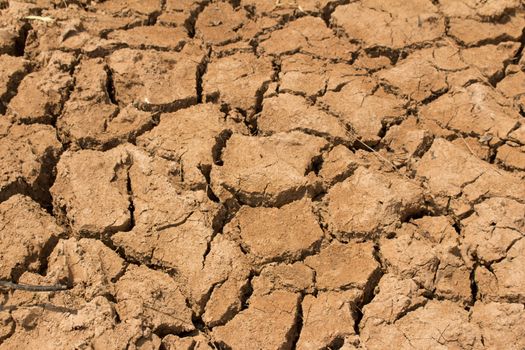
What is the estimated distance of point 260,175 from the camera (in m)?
2.42

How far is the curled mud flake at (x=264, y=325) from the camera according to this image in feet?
6.84

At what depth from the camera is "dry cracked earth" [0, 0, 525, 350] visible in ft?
6.98

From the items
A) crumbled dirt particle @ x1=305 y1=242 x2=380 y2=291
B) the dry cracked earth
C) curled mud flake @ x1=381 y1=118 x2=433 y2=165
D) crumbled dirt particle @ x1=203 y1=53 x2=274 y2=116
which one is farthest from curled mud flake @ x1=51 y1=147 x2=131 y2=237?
curled mud flake @ x1=381 y1=118 x2=433 y2=165

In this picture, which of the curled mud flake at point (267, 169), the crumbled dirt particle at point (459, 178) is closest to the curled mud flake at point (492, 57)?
the crumbled dirt particle at point (459, 178)

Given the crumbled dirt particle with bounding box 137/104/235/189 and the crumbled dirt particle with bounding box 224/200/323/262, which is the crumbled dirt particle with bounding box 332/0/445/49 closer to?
the crumbled dirt particle with bounding box 137/104/235/189

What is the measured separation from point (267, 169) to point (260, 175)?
0.04m

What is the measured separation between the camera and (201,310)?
84.4 inches

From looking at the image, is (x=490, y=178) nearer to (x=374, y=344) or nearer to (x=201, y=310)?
(x=374, y=344)

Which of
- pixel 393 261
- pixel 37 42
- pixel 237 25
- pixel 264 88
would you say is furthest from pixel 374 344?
pixel 37 42

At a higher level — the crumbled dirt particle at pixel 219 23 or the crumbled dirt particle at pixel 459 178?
the crumbled dirt particle at pixel 219 23

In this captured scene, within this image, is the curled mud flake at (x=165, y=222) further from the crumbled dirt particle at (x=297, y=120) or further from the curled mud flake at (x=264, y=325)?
the crumbled dirt particle at (x=297, y=120)

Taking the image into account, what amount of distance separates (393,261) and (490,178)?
58 centimetres

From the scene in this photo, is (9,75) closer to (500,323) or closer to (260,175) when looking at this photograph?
(260,175)

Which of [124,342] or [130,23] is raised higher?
[130,23]
